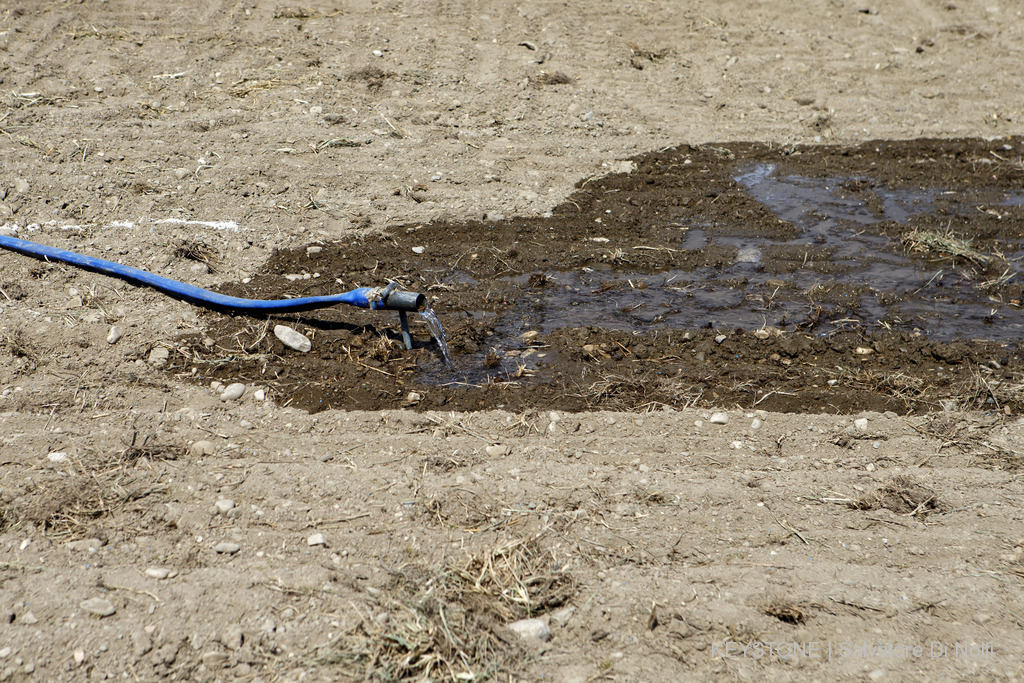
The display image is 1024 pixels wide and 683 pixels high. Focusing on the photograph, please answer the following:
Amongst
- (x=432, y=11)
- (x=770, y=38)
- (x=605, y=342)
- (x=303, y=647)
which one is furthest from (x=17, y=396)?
(x=770, y=38)

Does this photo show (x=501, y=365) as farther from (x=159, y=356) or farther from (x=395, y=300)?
(x=159, y=356)

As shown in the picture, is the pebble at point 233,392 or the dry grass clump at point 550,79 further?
the dry grass clump at point 550,79

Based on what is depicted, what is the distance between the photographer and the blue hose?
11.3 feet

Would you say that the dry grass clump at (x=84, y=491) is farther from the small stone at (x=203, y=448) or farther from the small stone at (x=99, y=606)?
the small stone at (x=99, y=606)

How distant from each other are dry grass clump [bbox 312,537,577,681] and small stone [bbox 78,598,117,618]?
69cm

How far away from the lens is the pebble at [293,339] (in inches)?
141

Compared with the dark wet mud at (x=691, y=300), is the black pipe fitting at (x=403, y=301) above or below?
above

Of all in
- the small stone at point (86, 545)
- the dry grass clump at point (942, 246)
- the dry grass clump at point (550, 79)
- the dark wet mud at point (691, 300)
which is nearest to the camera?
the small stone at point (86, 545)

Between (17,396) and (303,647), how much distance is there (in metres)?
1.98

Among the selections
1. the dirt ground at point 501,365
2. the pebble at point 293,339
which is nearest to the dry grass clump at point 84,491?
the dirt ground at point 501,365

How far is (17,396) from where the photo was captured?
3.13 m

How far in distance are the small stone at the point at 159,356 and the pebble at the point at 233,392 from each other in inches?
16.6

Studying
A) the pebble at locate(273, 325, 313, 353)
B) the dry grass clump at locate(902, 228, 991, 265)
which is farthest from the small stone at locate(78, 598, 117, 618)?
the dry grass clump at locate(902, 228, 991, 265)

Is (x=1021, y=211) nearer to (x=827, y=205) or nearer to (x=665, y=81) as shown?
(x=827, y=205)
